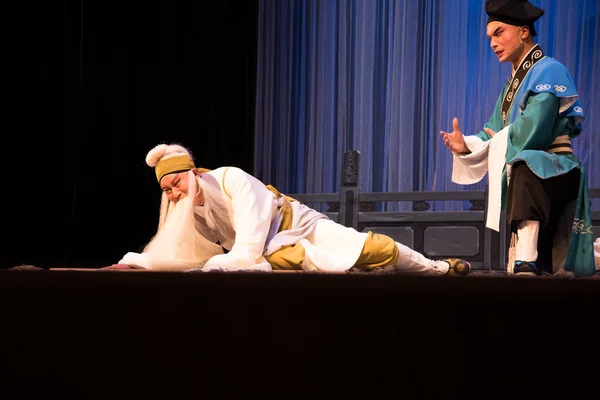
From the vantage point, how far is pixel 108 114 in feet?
12.7

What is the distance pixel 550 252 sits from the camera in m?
2.27

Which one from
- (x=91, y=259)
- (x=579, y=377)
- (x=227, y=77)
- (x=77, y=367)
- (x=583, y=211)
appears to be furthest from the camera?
(x=227, y=77)

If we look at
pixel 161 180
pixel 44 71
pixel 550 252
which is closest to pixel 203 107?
pixel 44 71

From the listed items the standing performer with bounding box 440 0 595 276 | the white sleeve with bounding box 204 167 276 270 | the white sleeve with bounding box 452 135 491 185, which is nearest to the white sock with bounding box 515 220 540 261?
the standing performer with bounding box 440 0 595 276

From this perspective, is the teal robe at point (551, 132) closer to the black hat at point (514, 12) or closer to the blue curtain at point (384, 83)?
the black hat at point (514, 12)

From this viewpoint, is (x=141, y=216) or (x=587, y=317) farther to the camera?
(x=141, y=216)

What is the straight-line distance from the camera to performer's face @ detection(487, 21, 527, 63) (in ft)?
7.91

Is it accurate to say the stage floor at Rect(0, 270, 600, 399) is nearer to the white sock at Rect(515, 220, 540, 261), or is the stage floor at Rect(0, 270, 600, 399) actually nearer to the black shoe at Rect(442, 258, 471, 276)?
the white sock at Rect(515, 220, 540, 261)

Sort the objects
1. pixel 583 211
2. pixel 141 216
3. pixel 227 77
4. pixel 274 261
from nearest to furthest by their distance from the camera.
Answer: pixel 583 211 → pixel 274 261 → pixel 141 216 → pixel 227 77

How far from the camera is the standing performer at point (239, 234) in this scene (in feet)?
7.73

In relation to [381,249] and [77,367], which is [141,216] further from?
[77,367]

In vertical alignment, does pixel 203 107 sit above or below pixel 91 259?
above

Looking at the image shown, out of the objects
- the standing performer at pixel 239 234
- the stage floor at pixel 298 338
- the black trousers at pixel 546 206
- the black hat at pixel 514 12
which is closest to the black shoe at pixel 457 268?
the standing performer at pixel 239 234

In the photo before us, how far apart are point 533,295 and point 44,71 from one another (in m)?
3.06
